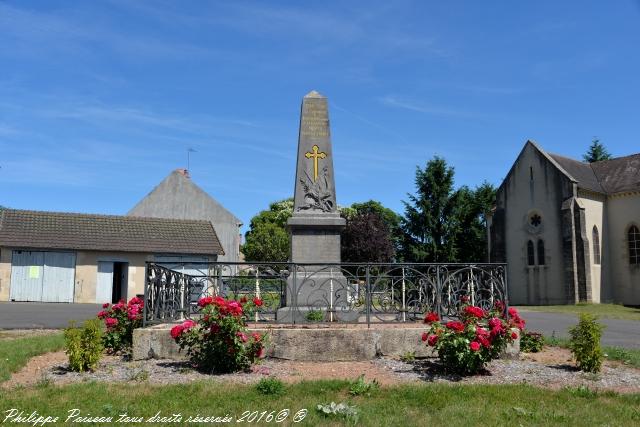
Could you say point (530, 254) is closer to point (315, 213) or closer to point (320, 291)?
point (315, 213)

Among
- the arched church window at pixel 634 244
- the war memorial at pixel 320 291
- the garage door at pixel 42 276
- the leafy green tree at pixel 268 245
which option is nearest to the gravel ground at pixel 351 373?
the war memorial at pixel 320 291

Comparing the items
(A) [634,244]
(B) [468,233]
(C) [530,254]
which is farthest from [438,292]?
(B) [468,233]

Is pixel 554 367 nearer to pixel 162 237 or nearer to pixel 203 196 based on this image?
pixel 162 237

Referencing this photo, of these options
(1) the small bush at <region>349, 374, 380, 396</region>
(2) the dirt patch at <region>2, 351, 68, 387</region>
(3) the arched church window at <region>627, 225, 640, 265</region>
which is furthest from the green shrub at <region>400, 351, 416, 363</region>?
(3) the arched church window at <region>627, 225, 640, 265</region>

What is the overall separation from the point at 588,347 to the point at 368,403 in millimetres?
3422

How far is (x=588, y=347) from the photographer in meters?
7.28

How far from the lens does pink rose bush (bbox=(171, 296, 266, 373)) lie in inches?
272

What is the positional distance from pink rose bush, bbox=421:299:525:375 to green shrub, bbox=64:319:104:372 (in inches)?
162

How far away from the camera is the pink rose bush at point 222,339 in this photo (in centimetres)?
690

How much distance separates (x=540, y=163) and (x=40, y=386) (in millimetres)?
32646

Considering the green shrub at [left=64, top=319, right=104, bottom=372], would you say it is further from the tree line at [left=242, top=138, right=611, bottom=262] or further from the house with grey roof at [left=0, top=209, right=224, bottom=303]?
the tree line at [left=242, top=138, right=611, bottom=262]

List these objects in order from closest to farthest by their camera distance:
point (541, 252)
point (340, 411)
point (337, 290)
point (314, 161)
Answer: point (340, 411) < point (337, 290) < point (314, 161) < point (541, 252)

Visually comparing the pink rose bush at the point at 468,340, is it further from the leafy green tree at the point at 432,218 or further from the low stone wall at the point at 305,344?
the leafy green tree at the point at 432,218

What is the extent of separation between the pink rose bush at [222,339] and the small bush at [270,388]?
3.12ft
